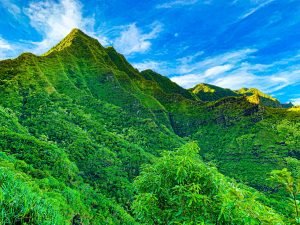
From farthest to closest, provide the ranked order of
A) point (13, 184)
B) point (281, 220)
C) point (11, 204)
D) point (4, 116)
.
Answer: point (4, 116)
point (281, 220)
point (13, 184)
point (11, 204)

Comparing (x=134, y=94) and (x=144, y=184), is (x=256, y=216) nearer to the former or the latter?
(x=144, y=184)

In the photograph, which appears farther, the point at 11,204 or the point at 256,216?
the point at 256,216

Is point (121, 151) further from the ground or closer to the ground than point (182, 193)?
further from the ground

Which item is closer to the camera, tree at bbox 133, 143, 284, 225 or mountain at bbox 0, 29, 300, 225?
mountain at bbox 0, 29, 300, 225

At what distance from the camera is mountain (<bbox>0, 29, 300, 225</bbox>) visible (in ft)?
33.1

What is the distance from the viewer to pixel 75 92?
454 feet

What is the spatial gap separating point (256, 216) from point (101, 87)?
→ 15905 cm

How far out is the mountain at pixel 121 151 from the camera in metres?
10.1

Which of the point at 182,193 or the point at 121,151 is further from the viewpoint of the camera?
the point at 121,151

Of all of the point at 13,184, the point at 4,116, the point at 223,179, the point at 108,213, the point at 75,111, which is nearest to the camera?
the point at 13,184

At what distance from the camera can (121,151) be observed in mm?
97750

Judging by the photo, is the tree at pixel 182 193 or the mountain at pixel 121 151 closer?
the mountain at pixel 121 151

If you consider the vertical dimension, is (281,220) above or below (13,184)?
below

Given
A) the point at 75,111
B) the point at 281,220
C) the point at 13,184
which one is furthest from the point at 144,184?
the point at 75,111
